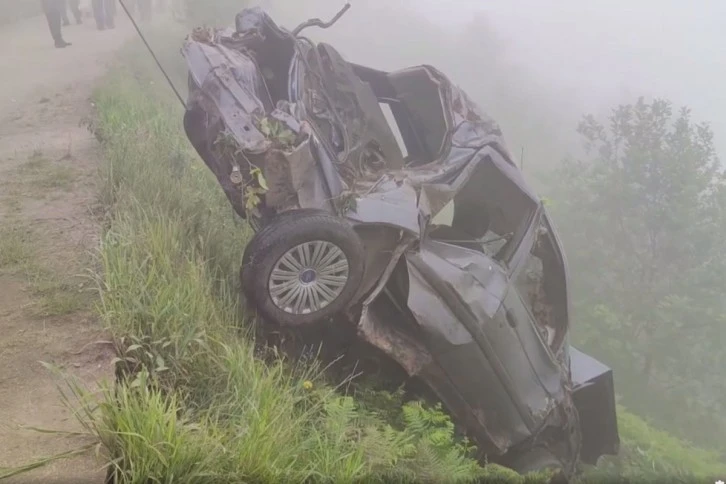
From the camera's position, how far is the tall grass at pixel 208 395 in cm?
244

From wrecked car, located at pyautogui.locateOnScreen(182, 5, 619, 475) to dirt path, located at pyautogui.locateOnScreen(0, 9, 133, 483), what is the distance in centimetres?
92

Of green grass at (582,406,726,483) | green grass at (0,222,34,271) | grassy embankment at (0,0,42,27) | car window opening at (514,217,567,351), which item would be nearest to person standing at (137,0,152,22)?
grassy embankment at (0,0,42,27)

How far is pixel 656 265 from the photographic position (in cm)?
1747

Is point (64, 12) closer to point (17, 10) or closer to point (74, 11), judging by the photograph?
point (74, 11)

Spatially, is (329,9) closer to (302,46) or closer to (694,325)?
(694,325)

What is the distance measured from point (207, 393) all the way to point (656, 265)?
16619mm

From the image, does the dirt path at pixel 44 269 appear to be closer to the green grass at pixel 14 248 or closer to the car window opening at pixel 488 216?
the green grass at pixel 14 248

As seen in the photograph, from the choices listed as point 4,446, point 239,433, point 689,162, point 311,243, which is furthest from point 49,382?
point 689,162

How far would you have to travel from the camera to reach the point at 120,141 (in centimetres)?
591

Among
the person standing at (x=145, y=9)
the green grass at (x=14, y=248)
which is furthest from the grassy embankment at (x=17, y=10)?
the green grass at (x=14, y=248)

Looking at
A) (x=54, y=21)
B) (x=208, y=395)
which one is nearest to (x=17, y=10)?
(x=54, y=21)

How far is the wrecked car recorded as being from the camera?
3760 mm

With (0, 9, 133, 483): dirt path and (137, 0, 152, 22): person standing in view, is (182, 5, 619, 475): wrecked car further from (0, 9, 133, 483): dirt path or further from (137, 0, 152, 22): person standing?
Answer: (137, 0, 152, 22): person standing

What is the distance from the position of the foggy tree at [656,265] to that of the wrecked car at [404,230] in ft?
34.8
